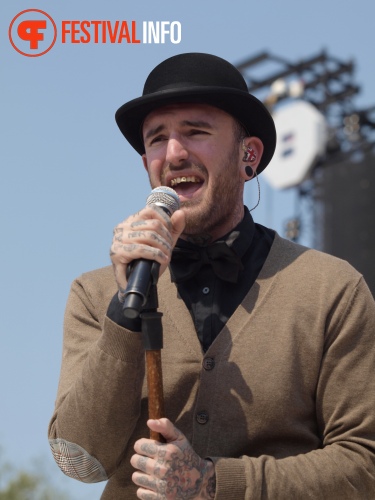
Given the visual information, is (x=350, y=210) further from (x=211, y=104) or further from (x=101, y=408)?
(x=101, y=408)

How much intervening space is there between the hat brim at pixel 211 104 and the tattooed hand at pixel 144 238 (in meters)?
0.74

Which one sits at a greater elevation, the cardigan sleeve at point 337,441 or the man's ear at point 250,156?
the man's ear at point 250,156

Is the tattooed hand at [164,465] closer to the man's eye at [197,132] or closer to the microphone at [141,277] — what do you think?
the microphone at [141,277]

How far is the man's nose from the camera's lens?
3590 mm

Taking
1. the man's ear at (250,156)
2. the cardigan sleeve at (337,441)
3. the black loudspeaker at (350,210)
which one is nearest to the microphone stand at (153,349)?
the cardigan sleeve at (337,441)

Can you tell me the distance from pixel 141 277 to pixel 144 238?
0.46ft

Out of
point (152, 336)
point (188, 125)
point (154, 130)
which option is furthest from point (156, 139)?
point (152, 336)

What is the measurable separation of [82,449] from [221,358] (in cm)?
54

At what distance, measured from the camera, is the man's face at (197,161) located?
3621 mm

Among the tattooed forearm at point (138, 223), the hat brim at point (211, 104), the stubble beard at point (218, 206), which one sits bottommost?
the tattooed forearm at point (138, 223)

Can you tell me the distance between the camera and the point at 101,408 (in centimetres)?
315

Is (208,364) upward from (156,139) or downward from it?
downward

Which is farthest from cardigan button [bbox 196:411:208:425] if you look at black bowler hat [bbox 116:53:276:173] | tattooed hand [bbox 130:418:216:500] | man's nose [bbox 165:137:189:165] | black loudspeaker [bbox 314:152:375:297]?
black loudspeaker [bbox 314:152:375:297]

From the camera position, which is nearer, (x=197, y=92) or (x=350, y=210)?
(x=197, y=92)
